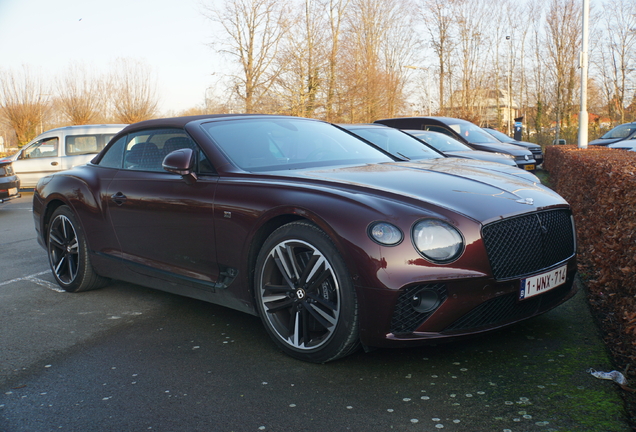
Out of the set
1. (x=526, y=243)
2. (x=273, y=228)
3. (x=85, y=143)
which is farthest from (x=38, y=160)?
(x=526, y=243)

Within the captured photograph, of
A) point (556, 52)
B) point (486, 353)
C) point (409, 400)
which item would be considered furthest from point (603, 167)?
point (556, 52)

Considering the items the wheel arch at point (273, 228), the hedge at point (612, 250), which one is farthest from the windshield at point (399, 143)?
the wheel arch at point (273, 228)

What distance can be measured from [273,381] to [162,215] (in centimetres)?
159

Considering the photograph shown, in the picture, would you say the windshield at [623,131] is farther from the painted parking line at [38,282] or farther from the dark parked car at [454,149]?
the painted parking line at [38,282]

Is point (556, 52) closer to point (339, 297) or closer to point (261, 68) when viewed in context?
point (261, 68)

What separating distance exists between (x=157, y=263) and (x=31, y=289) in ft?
6.33

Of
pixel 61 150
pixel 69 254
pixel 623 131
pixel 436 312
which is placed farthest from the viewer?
pixel 623 131

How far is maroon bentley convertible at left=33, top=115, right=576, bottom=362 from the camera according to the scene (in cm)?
290

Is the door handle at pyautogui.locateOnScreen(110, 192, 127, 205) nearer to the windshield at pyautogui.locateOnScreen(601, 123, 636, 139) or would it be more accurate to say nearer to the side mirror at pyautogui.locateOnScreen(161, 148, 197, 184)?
the side mirror at pyautogui.locateOnScreen(161, 148, 197, 184)

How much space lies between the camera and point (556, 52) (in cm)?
4006

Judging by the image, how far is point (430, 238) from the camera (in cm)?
290

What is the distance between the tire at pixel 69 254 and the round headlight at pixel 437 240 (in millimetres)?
3252

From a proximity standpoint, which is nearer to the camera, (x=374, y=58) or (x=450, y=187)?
(x=450, y=187)

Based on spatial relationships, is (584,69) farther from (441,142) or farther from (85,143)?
(85,143)
